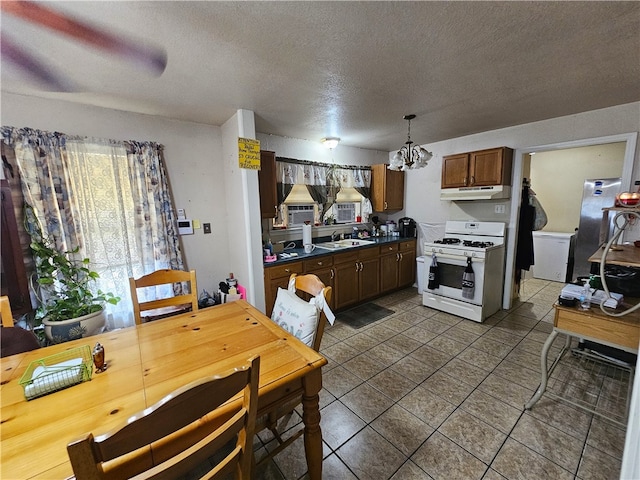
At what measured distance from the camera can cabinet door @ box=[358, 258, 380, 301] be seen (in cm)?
362

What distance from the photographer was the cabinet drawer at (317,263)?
3068 mm

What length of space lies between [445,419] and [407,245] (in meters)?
2.72

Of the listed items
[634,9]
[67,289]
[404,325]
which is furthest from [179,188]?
[634,9]

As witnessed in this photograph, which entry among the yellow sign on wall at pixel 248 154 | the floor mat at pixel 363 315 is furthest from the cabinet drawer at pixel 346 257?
the yellow sign on wall at pixel 248 154

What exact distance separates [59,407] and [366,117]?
2962mm

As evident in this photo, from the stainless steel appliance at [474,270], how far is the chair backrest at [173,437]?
3.02 m

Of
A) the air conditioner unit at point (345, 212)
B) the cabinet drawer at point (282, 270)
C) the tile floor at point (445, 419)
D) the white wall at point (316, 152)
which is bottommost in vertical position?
the tile floor at point (445, 419)

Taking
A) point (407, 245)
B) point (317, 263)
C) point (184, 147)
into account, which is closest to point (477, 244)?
point (407, 245)

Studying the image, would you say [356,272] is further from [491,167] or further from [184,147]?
[184,147]

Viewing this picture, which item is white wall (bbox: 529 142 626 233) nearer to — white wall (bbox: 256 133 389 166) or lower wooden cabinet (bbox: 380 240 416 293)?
lower wooden cabinet (bbox: 380 240 416 293)

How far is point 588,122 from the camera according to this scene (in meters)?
2.73

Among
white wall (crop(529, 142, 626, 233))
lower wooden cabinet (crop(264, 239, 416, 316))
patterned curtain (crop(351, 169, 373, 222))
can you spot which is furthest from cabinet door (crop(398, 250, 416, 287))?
white wall (crop(529, 142, 626, 233))

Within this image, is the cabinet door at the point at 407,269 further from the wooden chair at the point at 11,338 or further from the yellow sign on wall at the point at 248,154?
the wooden chair at the point at 11,338

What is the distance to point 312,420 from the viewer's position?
3.91 ft
